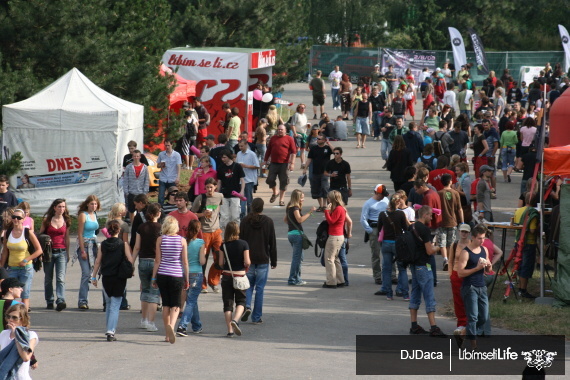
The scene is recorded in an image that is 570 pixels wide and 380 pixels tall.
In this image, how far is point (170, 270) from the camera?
1105 cm

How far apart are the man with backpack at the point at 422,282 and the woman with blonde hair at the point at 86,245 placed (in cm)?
427

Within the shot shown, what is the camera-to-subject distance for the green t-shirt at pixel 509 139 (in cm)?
2314

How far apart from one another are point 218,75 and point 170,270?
17.0 m

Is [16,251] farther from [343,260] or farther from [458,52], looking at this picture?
[458,52]

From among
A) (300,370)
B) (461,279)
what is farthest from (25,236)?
(461,279)

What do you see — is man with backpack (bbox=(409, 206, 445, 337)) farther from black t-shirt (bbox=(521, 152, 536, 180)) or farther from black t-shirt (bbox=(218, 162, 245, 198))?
black t-shirt (bbox=(521, 152, 536, 180))

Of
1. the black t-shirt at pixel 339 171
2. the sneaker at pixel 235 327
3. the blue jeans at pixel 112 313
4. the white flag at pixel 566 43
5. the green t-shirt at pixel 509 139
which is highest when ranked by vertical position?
the white flag at pixel 566 43

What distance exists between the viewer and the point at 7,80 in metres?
19.4

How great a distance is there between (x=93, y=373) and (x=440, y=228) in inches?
261

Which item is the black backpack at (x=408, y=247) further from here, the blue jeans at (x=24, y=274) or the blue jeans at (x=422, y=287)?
the blue jeans at (x=24, y=274)

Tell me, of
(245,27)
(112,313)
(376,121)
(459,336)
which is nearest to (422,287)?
(459,336)

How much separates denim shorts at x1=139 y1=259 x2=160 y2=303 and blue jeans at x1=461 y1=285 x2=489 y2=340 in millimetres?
3655

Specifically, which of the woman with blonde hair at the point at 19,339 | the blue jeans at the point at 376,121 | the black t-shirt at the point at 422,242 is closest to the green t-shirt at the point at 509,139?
the blue jeans at the point at 376,121

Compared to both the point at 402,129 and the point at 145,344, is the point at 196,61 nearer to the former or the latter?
the point at 402,129
